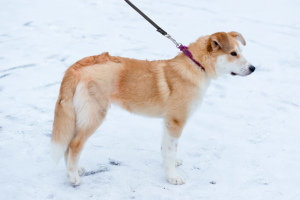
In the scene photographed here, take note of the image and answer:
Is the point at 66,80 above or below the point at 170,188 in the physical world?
above

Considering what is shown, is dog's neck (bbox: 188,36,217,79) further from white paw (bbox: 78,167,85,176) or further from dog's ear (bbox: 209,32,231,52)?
white paw (bbox: 78,167,85,176)

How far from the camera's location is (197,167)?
13.0ft

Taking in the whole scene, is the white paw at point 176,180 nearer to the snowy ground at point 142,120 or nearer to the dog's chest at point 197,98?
the snowy ground at point 142,120

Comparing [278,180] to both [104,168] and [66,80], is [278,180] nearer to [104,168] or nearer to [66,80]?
[104,168]

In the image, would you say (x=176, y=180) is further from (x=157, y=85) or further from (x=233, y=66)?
(x=233, y=66)

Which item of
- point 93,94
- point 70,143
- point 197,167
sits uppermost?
point 93,94

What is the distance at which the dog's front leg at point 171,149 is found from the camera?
3627 millimetres

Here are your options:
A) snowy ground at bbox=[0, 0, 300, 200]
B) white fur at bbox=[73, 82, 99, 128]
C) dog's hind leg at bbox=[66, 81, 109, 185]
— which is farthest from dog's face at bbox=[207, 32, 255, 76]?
white fur at bbox=[73, 82, 99, 128]

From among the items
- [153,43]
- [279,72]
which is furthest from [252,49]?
[153,43]

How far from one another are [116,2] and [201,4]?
2.60m

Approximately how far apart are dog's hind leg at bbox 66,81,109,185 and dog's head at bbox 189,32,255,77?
1.13 m

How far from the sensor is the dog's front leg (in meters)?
3.63

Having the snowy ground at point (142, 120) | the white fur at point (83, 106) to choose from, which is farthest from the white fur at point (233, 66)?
the white fur at point (83, 106)

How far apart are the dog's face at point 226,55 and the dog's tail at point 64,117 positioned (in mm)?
1439
